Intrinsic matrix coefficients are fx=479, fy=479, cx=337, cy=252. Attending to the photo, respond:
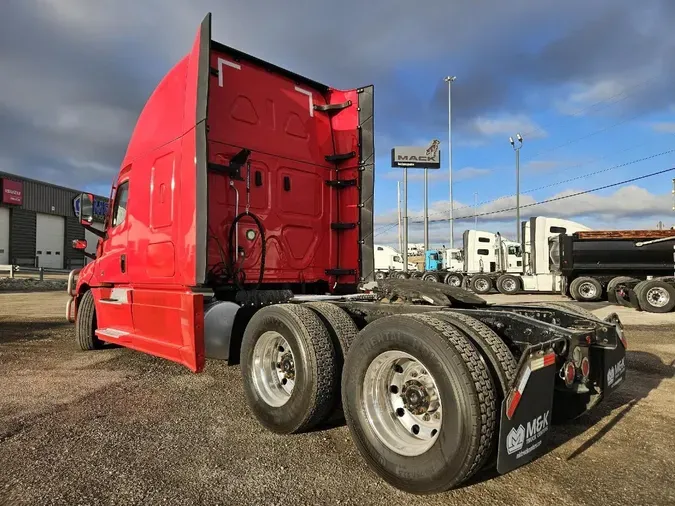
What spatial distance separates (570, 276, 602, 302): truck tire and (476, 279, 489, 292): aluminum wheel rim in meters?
6.69

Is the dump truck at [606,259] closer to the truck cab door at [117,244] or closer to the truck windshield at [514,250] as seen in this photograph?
the truck windshield at [514,250]

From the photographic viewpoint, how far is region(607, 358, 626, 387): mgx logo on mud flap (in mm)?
3346

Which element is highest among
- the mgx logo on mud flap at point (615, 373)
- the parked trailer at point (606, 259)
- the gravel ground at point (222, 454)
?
the parked trailer at point (606, 259)

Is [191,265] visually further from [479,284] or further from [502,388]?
[479,284]

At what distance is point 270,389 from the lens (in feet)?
13.3

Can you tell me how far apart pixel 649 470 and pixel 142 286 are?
501cm

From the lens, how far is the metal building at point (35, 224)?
42.4 meters

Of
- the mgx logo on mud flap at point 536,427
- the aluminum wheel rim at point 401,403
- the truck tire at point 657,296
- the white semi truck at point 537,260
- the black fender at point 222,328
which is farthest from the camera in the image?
the white semi truck at point 537,260

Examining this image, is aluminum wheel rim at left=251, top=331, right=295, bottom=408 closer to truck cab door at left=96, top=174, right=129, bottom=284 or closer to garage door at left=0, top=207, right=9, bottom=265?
truck cab door at left=96, top=174, right=129, bottom=284

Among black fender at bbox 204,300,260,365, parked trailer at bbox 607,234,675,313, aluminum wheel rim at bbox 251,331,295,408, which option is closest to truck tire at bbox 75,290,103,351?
black fender at bbox 204,300,260,365

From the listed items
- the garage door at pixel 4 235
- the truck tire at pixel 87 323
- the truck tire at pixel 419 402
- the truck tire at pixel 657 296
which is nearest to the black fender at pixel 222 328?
the truck tire at pixel 419 402

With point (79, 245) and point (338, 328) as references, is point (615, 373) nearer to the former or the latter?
point (338, 328)

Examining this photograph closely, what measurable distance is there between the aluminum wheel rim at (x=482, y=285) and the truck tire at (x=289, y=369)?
2223cm

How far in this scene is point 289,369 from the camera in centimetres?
392
